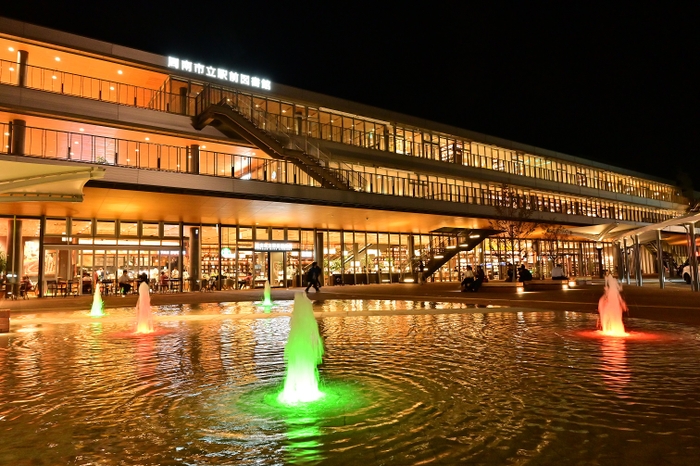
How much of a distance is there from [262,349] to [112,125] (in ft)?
71.3

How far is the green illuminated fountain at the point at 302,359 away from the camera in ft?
18.9

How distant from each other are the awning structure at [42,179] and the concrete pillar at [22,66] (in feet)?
45.6

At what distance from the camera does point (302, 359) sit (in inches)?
230

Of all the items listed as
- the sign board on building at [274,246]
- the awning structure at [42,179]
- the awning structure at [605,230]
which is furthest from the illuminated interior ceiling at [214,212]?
the awning structure at [605,230]

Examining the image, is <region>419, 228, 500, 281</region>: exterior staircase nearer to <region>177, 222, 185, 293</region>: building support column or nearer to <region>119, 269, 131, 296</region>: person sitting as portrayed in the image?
<region>177, 222, 185, 293</region>: building support column

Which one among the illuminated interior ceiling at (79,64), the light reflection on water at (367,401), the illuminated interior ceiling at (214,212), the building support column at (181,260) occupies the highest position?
the illuminated interior ceiling at (79,64)

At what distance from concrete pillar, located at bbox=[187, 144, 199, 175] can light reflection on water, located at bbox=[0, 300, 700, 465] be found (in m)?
19.4

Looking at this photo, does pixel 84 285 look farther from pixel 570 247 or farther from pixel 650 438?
pixel 570 247

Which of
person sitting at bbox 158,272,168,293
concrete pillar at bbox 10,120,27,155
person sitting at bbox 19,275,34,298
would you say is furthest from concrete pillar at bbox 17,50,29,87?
person sitting at bbox 158,272,168,293

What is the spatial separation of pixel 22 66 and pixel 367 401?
28.0 metres

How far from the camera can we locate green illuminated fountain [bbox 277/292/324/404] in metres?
5.76

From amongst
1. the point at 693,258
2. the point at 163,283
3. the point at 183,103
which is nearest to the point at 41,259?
the point at 163,283

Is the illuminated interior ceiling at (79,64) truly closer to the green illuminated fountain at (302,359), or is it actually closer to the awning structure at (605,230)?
the green illuminated fountain at (302,359)

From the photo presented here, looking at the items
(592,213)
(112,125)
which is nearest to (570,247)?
(592,213)
